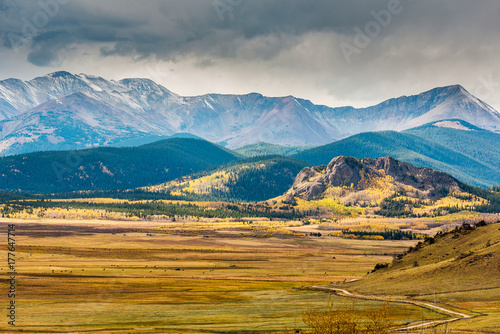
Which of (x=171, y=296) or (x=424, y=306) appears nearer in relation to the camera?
(x=424, y=306)

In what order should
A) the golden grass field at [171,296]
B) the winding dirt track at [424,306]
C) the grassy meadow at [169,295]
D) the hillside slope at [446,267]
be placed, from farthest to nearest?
1. the hillside slope at [446,267]
2. the grassy meadow at [169,295]
3. the golden grass field at [171,296]
4. the winding dirt track at [424,306]

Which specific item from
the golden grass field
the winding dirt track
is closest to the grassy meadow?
the golden grass field

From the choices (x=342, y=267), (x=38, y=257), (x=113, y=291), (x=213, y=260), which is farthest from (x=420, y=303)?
(x=38, y=257)

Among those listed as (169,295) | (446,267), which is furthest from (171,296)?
(446,267)

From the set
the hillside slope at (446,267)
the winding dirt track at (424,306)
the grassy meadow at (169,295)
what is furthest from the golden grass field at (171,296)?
the hillside slope at (446,267)

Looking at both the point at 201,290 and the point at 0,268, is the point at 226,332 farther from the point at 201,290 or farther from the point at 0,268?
the point at 0,268

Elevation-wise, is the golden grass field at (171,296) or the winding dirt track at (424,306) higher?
the winding dirt track at (424,306)

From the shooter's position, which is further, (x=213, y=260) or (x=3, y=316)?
(x=213, y=260)

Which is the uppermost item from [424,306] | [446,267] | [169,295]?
[446,267]

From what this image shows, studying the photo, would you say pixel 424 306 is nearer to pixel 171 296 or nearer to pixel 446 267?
pixel 446 267

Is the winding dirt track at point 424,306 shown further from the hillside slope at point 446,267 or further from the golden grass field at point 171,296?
the hillside slope at point 446,267

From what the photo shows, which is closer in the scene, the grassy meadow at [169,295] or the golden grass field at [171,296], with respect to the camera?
the golden grass field at [171,296]

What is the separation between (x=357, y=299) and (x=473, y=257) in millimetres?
19441

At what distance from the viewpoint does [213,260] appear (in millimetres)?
198500
